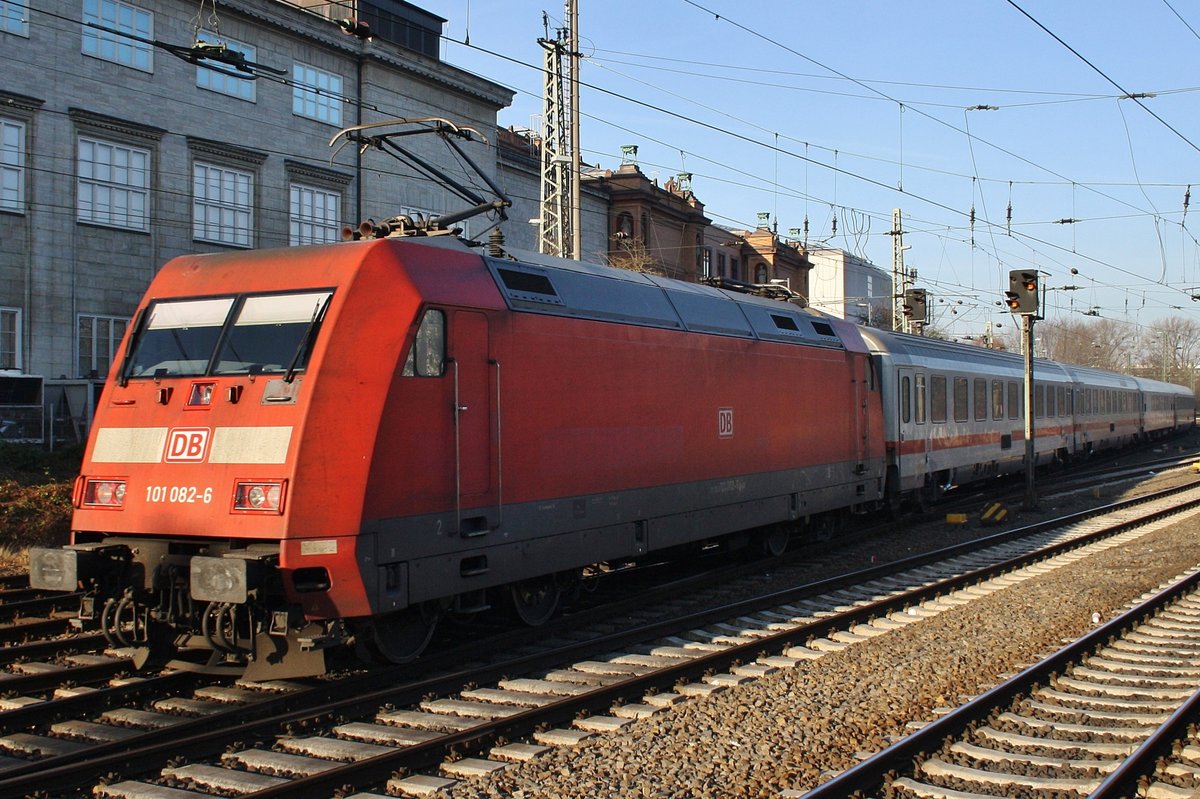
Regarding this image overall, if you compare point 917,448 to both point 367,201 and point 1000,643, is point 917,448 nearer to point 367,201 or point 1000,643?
point 1000,643

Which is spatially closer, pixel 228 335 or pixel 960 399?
pixel 228 335

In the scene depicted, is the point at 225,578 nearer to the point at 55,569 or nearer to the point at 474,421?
the point at 55,569

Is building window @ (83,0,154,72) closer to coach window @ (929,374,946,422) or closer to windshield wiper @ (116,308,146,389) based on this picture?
windshield wiper @ (116,308,146,389)

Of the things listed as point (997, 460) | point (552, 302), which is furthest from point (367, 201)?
point (552, 302)

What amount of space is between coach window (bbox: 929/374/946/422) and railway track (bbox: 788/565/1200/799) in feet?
37.0

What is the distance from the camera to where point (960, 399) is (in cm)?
2275

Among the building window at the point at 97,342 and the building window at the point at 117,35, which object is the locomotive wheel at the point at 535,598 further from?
the building window at the point at 117,35

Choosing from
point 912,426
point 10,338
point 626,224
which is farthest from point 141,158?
point 626,224

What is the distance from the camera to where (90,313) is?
23094mm

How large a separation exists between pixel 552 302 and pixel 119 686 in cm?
490

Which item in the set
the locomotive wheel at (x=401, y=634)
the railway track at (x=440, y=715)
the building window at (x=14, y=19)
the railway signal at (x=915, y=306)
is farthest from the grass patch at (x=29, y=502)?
the railway signal at (x=915, y=306)

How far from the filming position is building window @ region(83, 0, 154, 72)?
22.8 m

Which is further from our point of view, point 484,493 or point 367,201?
point 367,201

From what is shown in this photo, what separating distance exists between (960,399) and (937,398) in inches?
71.6
